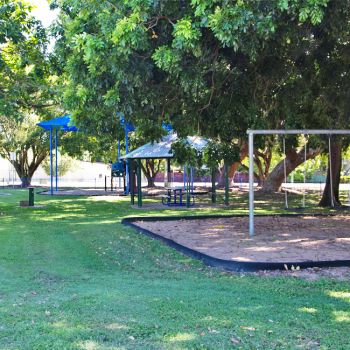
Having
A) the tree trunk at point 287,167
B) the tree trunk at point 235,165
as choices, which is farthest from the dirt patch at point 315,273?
the tree trunk at point 287,167

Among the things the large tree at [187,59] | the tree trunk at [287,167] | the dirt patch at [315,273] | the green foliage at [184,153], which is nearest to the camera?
the dirt patch at [315,273]

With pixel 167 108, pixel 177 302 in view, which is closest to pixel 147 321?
pixel 177 302

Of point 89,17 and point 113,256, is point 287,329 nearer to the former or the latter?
point 113,256

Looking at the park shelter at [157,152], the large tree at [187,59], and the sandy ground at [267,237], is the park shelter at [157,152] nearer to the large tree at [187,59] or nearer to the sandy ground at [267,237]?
the sandy ground at [267,237]

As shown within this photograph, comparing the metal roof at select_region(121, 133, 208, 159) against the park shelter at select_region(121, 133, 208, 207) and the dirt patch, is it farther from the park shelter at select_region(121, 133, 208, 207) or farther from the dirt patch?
the dirt patch

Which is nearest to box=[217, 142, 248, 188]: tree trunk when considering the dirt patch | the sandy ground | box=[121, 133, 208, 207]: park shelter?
box=[121, 133, 208, 207]: park shelter

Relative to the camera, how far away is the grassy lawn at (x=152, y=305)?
4.68 metres

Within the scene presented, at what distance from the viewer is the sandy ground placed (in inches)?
365

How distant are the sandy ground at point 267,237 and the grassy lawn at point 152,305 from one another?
105cm

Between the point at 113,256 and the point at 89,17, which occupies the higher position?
the point at 89,17

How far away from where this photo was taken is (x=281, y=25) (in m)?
9.19

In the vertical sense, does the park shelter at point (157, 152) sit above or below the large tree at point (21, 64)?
below

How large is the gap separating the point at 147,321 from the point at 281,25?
242 inches

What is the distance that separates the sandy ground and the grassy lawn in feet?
3.44
